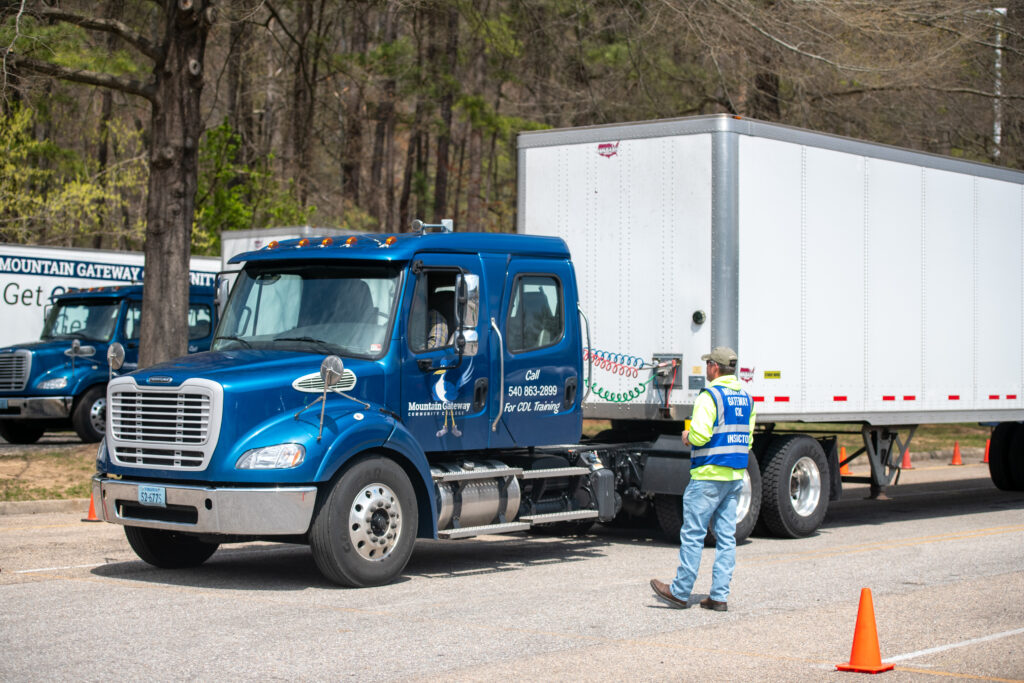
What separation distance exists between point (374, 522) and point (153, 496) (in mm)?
1662

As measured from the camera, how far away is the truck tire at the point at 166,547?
10.7 m

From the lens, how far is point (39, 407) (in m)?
21.8

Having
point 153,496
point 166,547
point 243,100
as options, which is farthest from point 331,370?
point 243,100

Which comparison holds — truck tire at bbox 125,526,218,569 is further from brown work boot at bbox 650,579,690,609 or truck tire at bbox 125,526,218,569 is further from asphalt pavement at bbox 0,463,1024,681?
brown work boot at bbox 650,579,690,609

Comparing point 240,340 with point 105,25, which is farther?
point 105,25

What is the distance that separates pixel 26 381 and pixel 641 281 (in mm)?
12689

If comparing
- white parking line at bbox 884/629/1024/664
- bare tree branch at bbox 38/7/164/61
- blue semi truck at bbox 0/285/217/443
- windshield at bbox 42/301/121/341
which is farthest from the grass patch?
white parking line at bbox 884/629/1024/664

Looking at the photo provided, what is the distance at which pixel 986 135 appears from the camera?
28969 millimetres

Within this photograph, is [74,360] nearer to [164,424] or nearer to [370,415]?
[164,424]

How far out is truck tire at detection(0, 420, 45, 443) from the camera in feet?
75.5

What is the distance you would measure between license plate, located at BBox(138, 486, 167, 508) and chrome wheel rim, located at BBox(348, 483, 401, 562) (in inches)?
54.7

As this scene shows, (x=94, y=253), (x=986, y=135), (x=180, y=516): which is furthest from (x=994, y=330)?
A: (x=94, y=253)

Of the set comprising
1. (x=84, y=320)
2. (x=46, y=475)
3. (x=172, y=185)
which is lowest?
(x=46, y=475)

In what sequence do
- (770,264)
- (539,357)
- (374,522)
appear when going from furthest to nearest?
1. (770,264)
2. (539,357)
3. (374,522)
